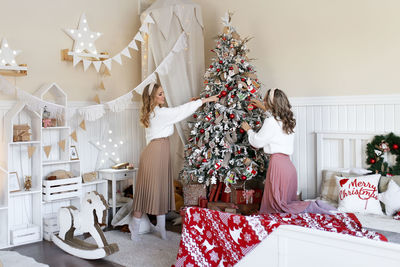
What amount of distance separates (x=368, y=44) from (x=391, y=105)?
0.69m

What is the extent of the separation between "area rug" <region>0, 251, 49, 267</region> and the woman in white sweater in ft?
3.55

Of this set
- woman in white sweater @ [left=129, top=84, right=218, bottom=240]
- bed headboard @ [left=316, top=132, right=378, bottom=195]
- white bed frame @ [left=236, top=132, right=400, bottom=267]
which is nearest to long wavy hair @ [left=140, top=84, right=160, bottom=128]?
woman in white sweater @ [left=129, top=84, right=218, bottom=240]

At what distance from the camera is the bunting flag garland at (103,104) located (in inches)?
170

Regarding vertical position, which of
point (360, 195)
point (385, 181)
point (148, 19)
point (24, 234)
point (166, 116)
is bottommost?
point (24, 234)

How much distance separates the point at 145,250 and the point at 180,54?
97.1 inches

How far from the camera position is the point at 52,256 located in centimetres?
418

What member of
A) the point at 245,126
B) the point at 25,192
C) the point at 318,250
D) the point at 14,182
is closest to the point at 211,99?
the point at 245,126

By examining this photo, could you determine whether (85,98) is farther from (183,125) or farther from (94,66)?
(183,125)

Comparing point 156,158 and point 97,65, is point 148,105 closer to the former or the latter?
point 156,158

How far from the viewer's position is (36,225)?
4785 mm

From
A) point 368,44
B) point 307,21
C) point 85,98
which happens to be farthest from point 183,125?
point 368,44

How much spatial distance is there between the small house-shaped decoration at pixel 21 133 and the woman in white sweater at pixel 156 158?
1.30 metres

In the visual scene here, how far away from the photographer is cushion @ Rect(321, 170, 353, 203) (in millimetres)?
4332

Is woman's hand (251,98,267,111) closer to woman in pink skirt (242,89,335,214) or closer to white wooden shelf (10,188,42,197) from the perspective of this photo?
woman in pink skirt (242,89,335,214)
